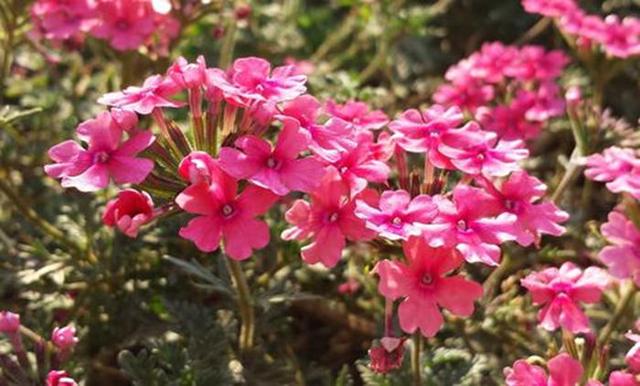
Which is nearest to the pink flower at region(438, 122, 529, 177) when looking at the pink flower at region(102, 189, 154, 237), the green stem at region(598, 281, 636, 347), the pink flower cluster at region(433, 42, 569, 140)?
the green stem at region(598, 281, 636, 347)

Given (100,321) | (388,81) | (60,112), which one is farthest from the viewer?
(388,81)

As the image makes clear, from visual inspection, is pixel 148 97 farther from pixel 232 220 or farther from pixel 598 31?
pixel 598 31

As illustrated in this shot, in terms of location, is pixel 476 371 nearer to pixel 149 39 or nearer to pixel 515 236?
pixel 515 236

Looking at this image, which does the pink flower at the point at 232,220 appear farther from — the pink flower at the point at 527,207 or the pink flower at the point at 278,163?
the pink flower at the point at 527,207

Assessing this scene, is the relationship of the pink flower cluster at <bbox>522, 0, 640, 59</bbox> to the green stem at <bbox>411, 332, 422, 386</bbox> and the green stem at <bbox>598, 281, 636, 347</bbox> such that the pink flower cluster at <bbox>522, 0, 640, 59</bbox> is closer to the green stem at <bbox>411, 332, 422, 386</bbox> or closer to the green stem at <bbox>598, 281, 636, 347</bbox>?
the green stem at <bbox>598, 281, 636, 347</bbox>

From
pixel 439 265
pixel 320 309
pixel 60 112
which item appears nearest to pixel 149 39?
pixel 60 112

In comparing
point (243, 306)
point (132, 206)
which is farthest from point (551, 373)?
point (132, 206)
